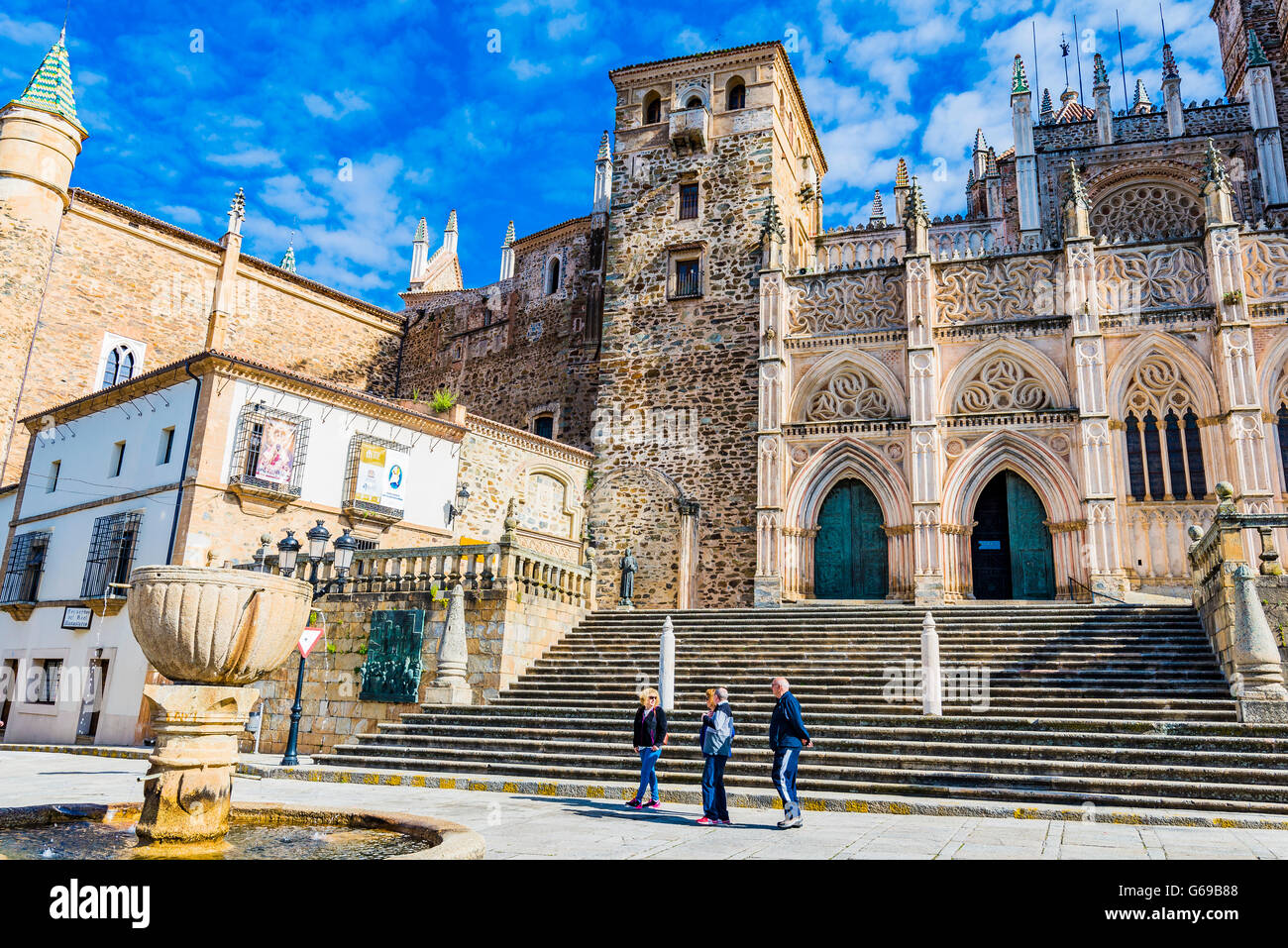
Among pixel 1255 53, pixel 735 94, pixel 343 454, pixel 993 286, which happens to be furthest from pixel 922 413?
pixel 1255 53

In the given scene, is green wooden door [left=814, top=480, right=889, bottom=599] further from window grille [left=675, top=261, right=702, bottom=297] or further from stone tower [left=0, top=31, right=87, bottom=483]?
stone tower [left=0, top=31, right=87, bottom=483]

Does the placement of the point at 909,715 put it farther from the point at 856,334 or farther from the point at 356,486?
the point at 356,486

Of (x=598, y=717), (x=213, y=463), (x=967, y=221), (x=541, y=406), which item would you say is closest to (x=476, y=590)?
(x=598, y=717)

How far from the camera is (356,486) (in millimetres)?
22781

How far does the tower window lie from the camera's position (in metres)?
A: 27.4

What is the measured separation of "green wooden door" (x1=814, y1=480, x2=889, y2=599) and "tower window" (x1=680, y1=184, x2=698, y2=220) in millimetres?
9654

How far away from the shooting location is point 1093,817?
8.88 metres

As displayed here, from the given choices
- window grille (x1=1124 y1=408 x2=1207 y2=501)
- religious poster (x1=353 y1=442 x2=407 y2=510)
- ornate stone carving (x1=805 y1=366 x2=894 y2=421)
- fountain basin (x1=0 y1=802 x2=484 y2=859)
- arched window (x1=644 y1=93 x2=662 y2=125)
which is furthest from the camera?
arched window (x1=644 y1=93 x2=662 y2=125)

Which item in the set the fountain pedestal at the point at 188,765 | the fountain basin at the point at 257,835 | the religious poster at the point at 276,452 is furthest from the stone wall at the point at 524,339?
the fountain pedestal at the point at 188,765

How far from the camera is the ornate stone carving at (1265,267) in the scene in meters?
20.9

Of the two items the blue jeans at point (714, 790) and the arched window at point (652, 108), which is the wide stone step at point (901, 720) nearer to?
the blue jeans at point (714, 790)

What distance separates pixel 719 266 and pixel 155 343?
1801cm

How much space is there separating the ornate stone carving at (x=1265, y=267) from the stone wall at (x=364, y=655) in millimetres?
16875

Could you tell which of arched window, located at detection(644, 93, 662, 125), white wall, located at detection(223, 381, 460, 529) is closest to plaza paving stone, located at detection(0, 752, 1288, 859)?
white wall, located at detection(223, 381, 460, 529)
